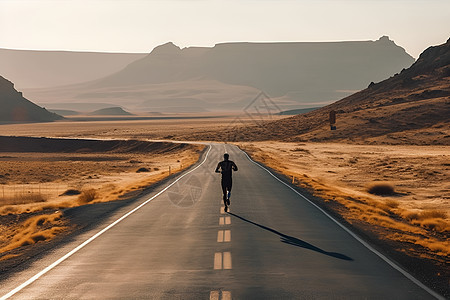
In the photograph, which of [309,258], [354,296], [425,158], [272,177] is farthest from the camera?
[425,158]

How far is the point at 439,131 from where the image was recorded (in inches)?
3917

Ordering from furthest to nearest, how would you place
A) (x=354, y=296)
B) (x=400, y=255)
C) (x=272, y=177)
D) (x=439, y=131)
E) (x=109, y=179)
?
(x=439, y=131) < (x=109, y=179) < (x=272, y=177) < (x=400, y=255) < (x=354, y=296)

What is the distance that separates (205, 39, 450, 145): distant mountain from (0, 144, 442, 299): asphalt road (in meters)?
81.0

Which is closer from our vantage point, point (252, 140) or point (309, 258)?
point (309, 258)

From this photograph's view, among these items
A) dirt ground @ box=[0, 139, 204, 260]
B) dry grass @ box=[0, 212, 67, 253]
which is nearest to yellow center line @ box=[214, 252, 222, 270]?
dirt ground @ box=[0, 139, 204, 260]

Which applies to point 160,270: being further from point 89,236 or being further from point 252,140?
point 252,140

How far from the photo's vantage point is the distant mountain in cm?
10388

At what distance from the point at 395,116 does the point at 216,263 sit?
10706cm

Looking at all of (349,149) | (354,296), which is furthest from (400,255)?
(349,149)

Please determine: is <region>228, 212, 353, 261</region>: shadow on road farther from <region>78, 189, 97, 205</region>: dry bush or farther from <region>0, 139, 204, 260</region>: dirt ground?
<region>78, 189, 97, 205</region>: dry bush

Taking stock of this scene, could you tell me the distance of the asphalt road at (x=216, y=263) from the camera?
9.91m

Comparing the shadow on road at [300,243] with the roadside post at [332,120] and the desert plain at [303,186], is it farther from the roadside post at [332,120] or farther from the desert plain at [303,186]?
the roadside post at [332,120]

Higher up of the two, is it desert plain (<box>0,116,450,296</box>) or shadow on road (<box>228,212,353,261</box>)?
shadow on road (<box>228,212,353,261</box>)

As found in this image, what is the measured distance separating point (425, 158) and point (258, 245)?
2118 inches
